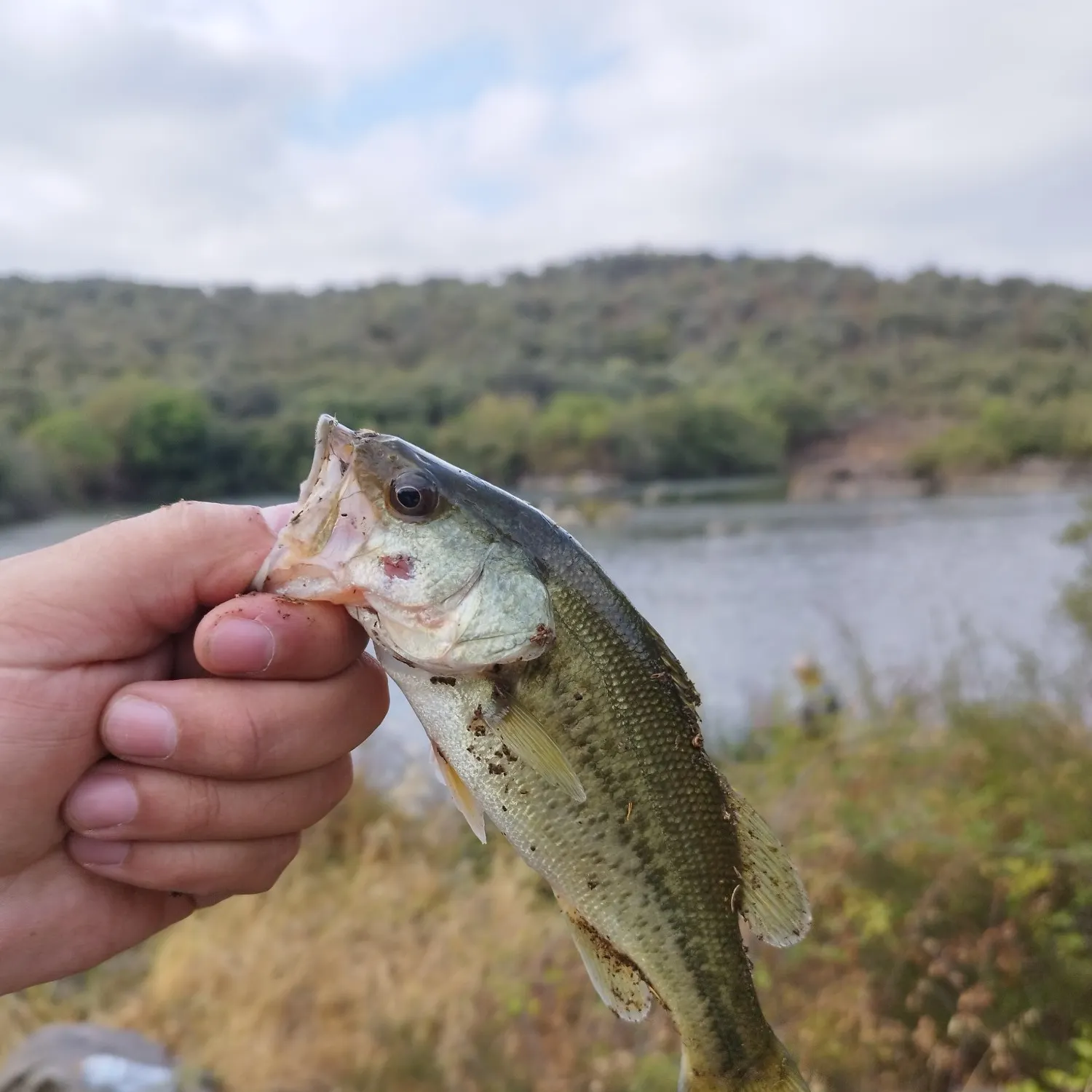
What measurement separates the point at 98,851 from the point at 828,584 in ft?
66.9

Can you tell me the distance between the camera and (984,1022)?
4.68m

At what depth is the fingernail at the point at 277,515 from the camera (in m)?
2.21

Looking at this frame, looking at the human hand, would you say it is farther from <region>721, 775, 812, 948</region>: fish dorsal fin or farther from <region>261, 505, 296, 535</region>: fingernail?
<region>721, 775, 812, 948</region>: fish dorsal fin

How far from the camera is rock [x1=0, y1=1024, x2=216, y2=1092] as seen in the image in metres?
4.39

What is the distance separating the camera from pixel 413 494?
197 cm

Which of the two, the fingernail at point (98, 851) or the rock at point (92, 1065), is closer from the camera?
the fingernail at point (98, 851)

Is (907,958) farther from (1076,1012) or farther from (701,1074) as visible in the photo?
(701,1074)

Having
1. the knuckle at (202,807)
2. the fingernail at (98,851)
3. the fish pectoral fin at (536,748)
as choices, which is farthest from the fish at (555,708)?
the fingernail at (98,851)

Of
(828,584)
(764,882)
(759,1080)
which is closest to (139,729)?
(764,882)

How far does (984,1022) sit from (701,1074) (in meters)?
3.45

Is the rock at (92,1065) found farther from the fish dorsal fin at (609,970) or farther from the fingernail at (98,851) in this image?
the fish dorsal fin at (609,970)

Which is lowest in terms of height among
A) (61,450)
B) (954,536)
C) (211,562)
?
(954,536)

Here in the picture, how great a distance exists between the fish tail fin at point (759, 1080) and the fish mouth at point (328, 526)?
1328mm

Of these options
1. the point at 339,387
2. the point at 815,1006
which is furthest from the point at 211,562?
the point at 339,387
